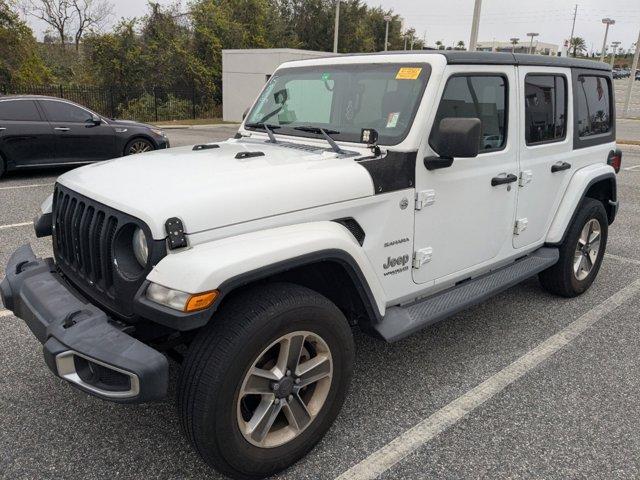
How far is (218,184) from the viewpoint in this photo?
7.80 feet

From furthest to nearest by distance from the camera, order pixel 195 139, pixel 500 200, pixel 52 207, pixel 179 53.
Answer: pixel 179 53 → pixel 195 139 → pixel 500 200 → pixel 52 207

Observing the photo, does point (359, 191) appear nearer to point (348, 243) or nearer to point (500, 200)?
point (348, 243)

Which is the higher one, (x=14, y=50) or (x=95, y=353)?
(x=14, y=50)

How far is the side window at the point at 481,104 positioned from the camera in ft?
10.2

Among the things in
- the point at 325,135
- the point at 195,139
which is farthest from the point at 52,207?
the point at 195,139

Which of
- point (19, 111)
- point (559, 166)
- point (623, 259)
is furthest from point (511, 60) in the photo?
point (19, 111)

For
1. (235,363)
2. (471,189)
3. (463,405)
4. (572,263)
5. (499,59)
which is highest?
(499,59)

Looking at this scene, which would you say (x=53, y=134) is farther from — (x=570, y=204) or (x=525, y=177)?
(x=570, y=204)

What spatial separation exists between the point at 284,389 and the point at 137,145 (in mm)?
9391

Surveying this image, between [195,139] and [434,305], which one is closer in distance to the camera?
[434,305]

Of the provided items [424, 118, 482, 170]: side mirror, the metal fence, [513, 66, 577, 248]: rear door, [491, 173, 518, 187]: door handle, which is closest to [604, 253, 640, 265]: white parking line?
[513, 66, 577, 248]: rear door

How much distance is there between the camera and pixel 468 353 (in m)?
3.67

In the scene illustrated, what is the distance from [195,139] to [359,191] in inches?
617

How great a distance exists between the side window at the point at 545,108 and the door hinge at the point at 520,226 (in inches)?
21.5
